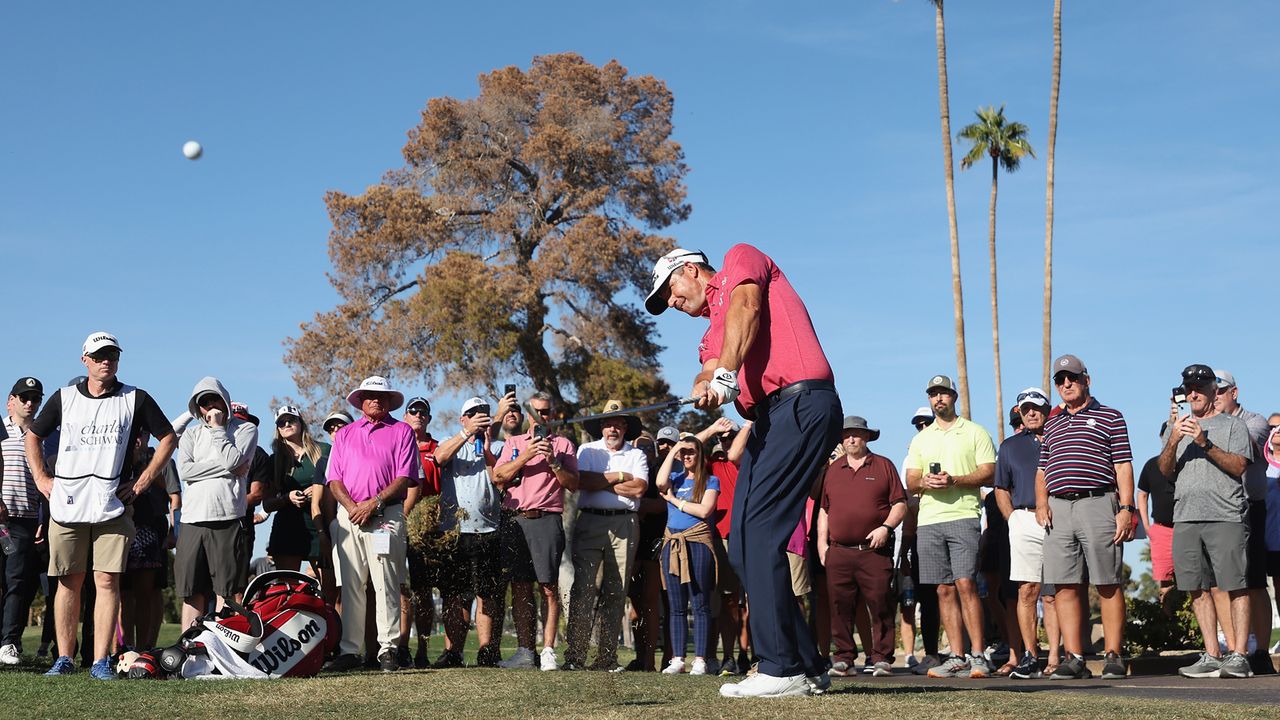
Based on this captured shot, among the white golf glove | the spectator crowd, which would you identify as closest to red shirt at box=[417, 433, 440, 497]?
the spectator crowd

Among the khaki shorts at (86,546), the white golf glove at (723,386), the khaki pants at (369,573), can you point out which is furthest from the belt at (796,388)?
the khaki shorts at (86,546)

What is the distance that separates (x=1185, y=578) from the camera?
9953mm

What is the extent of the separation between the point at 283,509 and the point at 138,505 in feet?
3.76

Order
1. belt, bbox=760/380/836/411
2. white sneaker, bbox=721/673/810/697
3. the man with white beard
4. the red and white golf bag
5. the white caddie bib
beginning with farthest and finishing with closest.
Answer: the man with white beard → the white caddie bib → the red and white golf bag → belt, bbox=760/380/836/411 → white sneaker, bbox=721/673/810/697

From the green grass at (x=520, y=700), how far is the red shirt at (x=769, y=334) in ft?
4.81

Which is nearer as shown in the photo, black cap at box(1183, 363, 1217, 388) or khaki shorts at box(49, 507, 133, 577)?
khaki shorts at box(49, 507, 133, 577)

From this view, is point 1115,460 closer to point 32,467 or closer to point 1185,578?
point 1185,578

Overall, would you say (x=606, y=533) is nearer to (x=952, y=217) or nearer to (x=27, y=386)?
(x=27, y=386)

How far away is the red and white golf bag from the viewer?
27.1ft

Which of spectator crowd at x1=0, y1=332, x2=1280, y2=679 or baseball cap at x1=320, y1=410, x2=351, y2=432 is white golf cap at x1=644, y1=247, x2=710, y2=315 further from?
baseball cap at x1=320, y1=410, x2=351, y2=432

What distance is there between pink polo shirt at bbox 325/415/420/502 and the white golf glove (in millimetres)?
4437

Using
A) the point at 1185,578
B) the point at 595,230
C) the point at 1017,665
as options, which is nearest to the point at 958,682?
the point at 1017,665

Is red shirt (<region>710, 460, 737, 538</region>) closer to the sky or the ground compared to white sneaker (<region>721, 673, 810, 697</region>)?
closer to the sky

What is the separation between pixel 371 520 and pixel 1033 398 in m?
5.39
